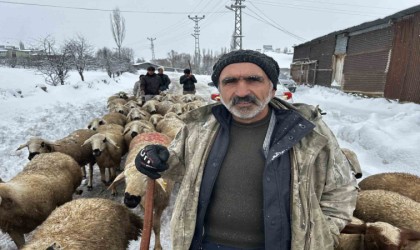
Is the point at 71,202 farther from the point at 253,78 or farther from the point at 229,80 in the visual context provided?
the point at 253,78

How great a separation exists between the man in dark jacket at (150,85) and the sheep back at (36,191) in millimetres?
7766

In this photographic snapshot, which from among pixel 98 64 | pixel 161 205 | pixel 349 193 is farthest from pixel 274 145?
pixel 98 64

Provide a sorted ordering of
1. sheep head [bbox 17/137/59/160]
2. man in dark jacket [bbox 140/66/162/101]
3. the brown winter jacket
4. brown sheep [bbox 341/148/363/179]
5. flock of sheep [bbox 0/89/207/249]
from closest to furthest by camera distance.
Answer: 1. the brown winter jacket
2. flock of sheep [bbox 0/89/207/249]
3. brown sheep [bbox 341/148/363/179]
4. sheep head [bbox 17/137/59/160]
5. man in dark jacket [bbox 140/66/162/101]

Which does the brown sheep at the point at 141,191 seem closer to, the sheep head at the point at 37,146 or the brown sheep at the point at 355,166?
the sheep head at the point at 37,146

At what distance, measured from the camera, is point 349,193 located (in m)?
1.87

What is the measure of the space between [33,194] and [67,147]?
7.72 ft

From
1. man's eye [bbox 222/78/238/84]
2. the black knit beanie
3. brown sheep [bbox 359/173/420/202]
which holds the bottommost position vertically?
brown sheep [bbox 359/173/420/202]

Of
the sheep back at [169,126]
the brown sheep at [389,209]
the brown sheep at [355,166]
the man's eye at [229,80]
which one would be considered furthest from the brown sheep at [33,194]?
the brown sheep at [355,166]

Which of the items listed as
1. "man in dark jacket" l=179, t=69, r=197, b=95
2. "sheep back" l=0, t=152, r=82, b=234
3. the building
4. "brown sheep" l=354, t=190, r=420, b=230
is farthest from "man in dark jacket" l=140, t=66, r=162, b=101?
the building

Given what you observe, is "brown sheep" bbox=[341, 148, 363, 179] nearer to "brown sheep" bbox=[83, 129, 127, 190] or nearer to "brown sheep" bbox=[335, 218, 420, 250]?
"brown sheep" bbox=[335, 218, 420, 250]

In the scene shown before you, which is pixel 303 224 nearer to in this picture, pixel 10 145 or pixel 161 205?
pixel 161 205

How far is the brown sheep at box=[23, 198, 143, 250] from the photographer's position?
2.94 m

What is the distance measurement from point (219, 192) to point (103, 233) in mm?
1918

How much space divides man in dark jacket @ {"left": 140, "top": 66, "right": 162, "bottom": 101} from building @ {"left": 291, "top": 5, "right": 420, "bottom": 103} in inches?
420
